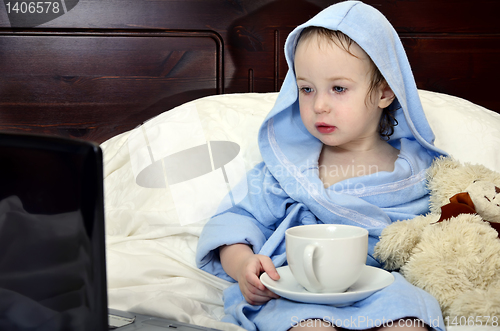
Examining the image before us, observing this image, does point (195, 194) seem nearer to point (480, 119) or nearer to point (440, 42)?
point (480, 119)

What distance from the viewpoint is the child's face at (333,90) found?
2.79ft

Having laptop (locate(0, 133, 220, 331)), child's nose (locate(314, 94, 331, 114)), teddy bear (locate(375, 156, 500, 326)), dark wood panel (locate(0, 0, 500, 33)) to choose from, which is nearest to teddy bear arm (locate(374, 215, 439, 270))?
teddy bear (locate(375, 156, 500, 326))

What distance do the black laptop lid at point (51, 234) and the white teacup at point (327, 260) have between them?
1.00ft

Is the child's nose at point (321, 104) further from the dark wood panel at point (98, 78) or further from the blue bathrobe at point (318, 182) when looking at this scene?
the dark wood panel at point (98, 78)

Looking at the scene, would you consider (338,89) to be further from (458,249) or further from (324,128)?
(458,249)

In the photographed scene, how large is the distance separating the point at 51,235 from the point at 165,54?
1219 millimetres

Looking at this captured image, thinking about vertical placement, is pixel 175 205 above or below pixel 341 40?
below

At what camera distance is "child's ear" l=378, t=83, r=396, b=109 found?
3.09 ft

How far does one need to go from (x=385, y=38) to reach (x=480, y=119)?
436mm

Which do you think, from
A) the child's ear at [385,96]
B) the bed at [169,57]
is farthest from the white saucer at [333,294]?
the bed at [169,57]

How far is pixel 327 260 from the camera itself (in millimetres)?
587

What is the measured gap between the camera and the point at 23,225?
38 centimetres

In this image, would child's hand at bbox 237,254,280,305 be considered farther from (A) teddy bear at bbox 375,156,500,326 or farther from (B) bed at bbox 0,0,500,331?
(B) bed at bbox 0,0,500,331

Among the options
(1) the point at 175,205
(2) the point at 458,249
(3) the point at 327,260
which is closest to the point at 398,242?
(2) the point at 458,249
